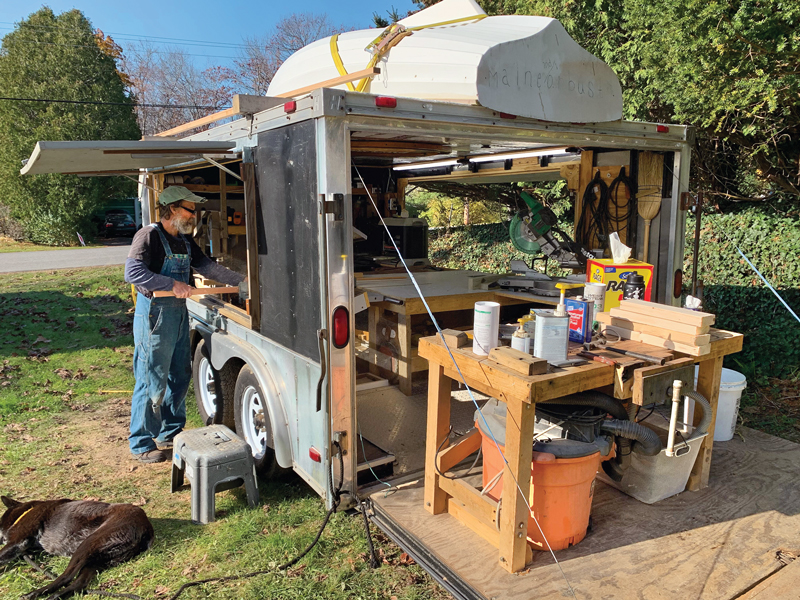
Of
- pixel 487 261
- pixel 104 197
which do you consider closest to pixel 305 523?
pixel 487 261

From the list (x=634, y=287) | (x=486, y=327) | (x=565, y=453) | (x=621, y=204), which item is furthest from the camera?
(x=621, y=204)

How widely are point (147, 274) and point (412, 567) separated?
285 cm

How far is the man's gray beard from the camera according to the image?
476cm

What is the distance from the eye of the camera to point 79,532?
3.46 meters

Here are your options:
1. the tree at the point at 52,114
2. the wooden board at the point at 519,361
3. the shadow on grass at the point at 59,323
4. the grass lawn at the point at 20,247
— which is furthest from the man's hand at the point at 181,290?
the tree at the point at 52,114

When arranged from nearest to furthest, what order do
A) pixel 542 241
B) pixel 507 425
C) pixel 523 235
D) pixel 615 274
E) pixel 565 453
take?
pixel 507 425, pixel 565 453, pixel 615 274, pixel 542 241, pixel 523 235

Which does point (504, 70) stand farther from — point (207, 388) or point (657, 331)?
point (207, 388)

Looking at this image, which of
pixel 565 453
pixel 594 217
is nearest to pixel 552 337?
pixel 565 453

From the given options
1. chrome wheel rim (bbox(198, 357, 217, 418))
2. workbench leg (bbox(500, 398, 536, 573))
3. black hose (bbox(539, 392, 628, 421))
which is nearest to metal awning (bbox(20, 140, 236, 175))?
chrome wheel rim (bbox(198, 357, 217, 418))

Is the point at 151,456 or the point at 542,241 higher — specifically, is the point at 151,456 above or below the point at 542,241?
below

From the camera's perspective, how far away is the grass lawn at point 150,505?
3207 mm

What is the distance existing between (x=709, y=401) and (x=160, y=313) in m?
3.98

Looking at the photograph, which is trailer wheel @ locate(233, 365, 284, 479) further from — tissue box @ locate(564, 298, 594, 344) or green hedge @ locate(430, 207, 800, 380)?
green hedge @ locate(430, 207, 800, 380)

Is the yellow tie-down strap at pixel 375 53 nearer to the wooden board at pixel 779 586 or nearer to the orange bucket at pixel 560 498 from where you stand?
the orange bucket at pixel 560 498
